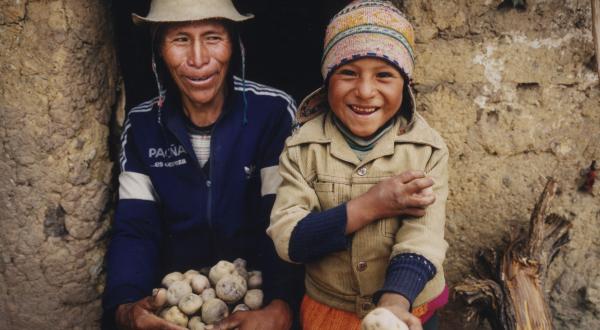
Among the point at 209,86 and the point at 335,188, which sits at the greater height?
the point at 209,86

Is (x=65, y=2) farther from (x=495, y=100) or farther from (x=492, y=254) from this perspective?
(x=492, y=254)

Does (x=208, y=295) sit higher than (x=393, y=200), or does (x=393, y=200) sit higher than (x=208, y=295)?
(x=393, y=200)

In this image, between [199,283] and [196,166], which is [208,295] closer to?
[199,283]

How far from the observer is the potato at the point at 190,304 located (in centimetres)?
215

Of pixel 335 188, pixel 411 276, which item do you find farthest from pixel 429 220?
pixel 335 188

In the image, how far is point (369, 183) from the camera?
1.95 metres

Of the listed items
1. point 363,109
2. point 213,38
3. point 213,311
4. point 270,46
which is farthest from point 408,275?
point 270,46

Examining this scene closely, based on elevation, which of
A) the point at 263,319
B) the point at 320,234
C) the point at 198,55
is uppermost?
the point at 198,55

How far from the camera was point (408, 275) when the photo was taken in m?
1.72

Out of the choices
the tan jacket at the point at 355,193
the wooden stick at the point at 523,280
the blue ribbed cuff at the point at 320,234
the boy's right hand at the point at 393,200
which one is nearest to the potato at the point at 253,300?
the tan jacket at the point at 355,193

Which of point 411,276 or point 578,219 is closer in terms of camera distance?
point 411,276

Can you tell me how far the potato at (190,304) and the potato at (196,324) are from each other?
26mm

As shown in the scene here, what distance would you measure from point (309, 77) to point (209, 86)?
6.80 feet

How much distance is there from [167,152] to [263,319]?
0.89 m
